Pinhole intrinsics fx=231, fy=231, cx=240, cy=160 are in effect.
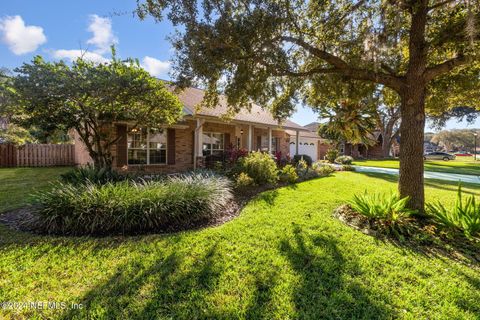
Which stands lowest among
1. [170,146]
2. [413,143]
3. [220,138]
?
[413,143]

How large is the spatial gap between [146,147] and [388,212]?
10.5 metres

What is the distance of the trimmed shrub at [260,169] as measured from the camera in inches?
380

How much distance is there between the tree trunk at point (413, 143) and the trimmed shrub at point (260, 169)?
16.1 feet

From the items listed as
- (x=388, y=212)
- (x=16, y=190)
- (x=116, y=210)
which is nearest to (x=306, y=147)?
(x=388, y=212)

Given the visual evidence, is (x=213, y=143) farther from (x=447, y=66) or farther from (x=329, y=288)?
(x=329, y=288)

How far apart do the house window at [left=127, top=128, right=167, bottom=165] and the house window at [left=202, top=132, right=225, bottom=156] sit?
2772mm

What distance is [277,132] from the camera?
20.0 meters

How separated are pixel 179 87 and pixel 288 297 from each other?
5423 millimetres

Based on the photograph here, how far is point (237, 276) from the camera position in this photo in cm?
324

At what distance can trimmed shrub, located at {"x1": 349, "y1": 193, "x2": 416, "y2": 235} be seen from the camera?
491 centimetres

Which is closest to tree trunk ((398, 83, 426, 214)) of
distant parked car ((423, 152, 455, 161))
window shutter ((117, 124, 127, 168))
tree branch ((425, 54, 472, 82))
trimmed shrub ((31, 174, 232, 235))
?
tree branch ((425, 54, 472, 82))

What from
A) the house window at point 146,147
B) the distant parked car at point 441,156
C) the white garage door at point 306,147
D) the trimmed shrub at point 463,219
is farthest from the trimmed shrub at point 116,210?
the distant parked car at point 441,156

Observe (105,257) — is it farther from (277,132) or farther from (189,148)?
(277,132)

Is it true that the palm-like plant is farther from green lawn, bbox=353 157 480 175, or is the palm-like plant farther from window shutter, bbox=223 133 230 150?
green lawn, bbox=353 157 480 175
